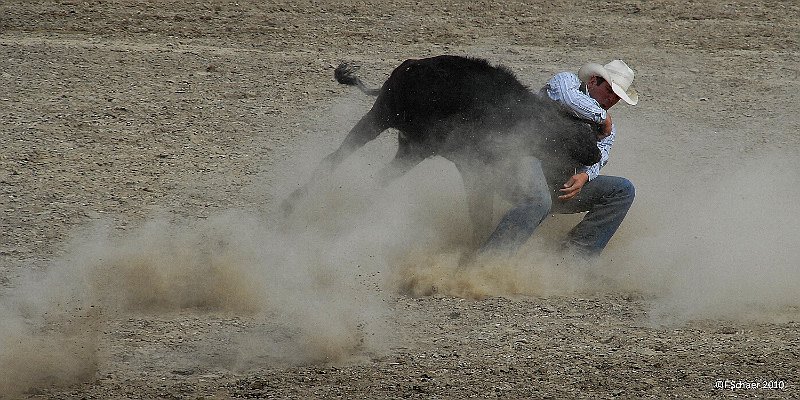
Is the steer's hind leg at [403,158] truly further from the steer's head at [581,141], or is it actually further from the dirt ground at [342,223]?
the steer's head at [581,141]

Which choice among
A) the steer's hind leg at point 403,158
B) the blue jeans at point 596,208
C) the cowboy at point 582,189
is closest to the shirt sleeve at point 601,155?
the cowboy at point 582,189

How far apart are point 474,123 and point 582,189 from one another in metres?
0.86

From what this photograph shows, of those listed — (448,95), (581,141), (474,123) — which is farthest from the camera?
(581,141)

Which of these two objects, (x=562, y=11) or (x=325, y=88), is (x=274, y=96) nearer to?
(x=325, y=88)

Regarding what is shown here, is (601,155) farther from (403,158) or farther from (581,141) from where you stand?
(403,158)

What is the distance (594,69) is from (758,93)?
3.56 m

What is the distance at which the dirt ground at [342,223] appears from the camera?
4.82 m

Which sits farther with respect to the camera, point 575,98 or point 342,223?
point 342,223

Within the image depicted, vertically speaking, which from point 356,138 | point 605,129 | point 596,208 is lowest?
point 596,208

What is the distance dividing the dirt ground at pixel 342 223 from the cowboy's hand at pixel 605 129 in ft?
2.56

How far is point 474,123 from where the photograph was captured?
5.34 metres

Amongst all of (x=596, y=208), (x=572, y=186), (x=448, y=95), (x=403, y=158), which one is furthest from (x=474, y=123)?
(x=596, y=208)

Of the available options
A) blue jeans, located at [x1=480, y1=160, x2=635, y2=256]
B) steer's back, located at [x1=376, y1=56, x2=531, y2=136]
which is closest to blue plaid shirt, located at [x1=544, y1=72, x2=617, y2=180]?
steer's back, located at [x1=376, y1=56, x2=531, y2=136]

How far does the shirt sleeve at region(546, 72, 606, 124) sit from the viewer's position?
5371mm
